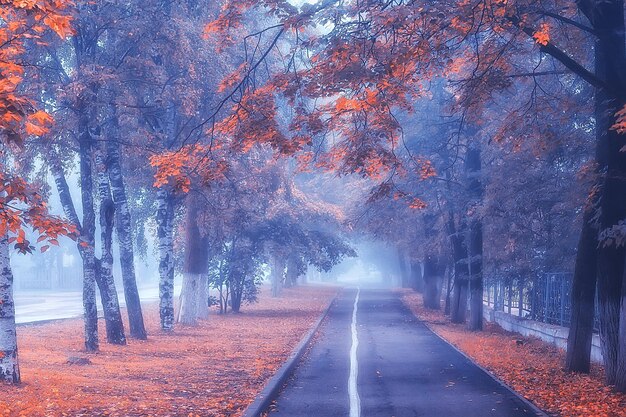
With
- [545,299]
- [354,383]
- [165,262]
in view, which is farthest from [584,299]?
[165,262]

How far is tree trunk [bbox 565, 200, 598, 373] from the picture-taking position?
14633 millimetres

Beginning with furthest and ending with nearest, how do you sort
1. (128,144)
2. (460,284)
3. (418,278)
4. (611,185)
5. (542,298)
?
(418,278) → (460,284) → (542,298) → (128,144) → (611,185)

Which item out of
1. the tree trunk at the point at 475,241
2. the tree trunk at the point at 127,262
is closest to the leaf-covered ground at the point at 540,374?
the tree trunk at the point at 475,241

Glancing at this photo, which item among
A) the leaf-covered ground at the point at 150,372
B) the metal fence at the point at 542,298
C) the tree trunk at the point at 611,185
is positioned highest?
the tree trunk at the point at 611,185

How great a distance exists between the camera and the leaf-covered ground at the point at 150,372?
36.6 feet

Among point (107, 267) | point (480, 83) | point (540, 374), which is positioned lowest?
point (540, 374)

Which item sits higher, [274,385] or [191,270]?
[191,270]

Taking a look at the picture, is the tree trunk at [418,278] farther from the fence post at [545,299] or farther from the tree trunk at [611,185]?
the tree trunk at [611,185]

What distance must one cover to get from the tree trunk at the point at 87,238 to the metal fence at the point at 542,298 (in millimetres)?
11427

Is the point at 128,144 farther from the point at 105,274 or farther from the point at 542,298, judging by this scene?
the point at 542,298

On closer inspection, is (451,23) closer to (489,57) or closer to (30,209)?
(489,57)

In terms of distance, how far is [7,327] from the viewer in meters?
12.8

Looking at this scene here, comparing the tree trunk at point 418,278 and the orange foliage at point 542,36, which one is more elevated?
the orange foliage at point 542,36

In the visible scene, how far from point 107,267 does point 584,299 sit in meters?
11.3
